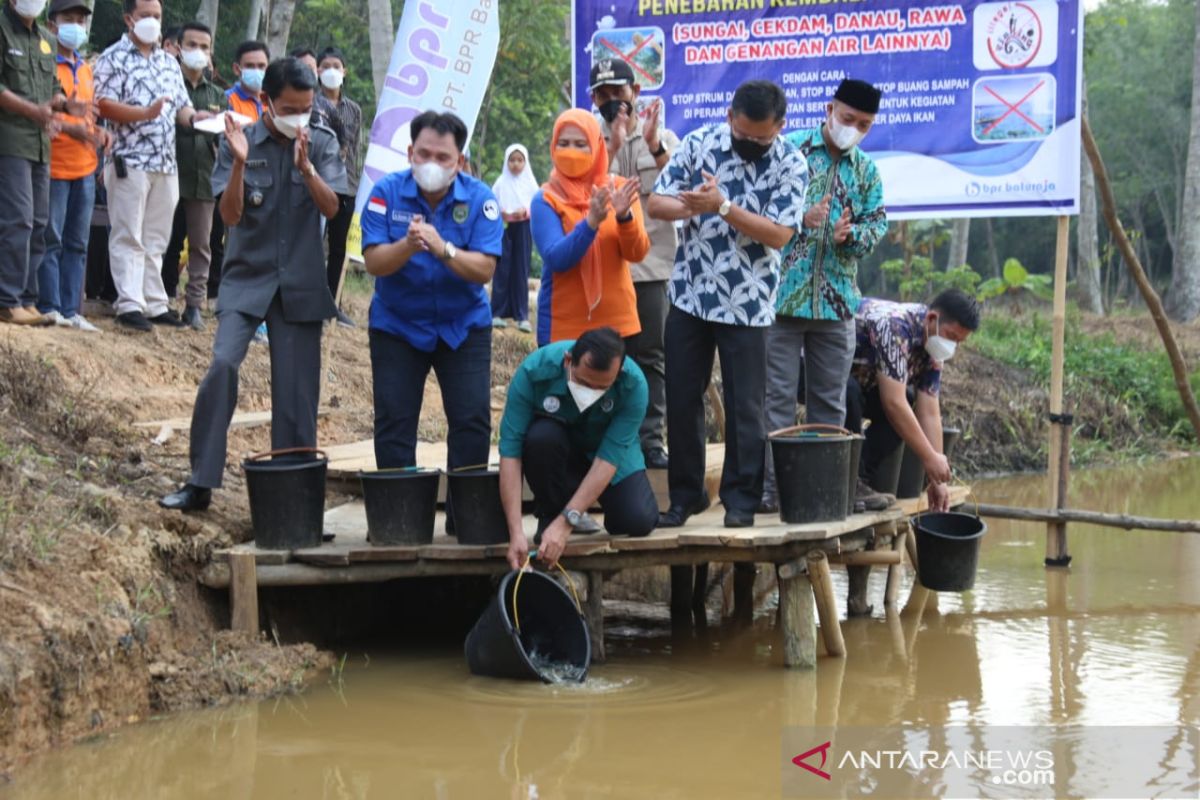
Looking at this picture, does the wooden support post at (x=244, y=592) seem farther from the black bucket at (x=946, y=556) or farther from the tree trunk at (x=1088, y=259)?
the tree trunk at (x=1088, y=259)

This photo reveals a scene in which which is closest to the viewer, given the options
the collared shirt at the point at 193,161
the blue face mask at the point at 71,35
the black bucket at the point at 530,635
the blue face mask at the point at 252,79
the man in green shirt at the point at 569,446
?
the black bucket at the point at 530,635

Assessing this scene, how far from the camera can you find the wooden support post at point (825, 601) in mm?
6316

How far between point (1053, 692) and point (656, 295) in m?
2.49

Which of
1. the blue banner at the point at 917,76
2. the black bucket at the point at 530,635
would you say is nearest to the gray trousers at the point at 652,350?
the black bucket at the point at 530,635

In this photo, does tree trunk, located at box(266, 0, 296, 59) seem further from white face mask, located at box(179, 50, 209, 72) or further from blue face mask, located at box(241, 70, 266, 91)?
blue face mask, located at box(241, 70, 266, 91)

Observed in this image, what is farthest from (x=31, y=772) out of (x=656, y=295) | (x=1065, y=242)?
(x=1065, y=242)

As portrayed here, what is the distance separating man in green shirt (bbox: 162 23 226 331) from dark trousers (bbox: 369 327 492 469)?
3650 millimetres

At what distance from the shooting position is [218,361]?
6.25 m

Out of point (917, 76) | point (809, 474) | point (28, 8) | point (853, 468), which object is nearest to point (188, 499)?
point (809, 474)

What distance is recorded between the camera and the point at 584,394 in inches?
231

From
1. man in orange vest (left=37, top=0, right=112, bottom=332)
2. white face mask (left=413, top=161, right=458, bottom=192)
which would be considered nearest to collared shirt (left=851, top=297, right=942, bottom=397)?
white face mask (left=413, top=161, right=458, bottom=192)

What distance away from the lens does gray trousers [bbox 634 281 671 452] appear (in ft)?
22.7

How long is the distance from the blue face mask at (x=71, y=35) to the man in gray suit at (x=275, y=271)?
2.54 metres

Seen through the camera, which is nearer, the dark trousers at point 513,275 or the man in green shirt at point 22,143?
the man in green shirt at point 22,143
